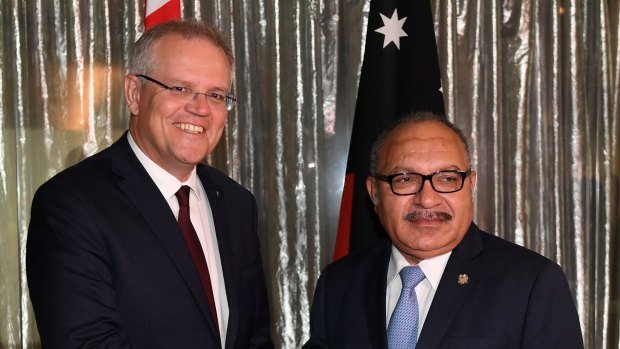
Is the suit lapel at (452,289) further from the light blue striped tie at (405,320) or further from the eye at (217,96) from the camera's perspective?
the eye at (217,96)

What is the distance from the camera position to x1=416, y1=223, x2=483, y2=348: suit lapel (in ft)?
6.51

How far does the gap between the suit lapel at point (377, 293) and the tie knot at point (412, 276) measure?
0.25 ft

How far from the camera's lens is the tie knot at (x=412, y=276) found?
2109mm

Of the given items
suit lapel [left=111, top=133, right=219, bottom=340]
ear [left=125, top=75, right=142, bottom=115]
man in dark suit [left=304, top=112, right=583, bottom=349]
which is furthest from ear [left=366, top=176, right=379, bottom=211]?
ear [left=125, top=75, right=142, bottom=115]

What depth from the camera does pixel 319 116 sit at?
3.79m

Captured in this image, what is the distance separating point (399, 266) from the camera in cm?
218

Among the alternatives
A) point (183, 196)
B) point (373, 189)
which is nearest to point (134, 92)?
point (183, 196)

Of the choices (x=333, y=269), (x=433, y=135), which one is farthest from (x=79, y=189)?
(x=433, y=135)

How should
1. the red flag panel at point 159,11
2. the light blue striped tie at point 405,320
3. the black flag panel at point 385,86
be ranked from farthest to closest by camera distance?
the black flag panel at point 385,86 < the red flag panel at point 159,11 < the light blue striped tie at point 405,320

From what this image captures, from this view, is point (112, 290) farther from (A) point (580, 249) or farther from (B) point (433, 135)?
(A) point (580, 249)

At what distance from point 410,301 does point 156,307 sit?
65 centimetres

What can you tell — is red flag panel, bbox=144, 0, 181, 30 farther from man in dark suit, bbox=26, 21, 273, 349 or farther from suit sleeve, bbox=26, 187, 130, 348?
suit sleeve, bbox=26, 187, 130, 348

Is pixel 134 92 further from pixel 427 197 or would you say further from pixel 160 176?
pixel 427 197

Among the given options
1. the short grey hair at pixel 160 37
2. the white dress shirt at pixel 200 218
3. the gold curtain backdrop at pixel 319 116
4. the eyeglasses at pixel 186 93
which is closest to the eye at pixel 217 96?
the eyeglasses at pixel 186 93
